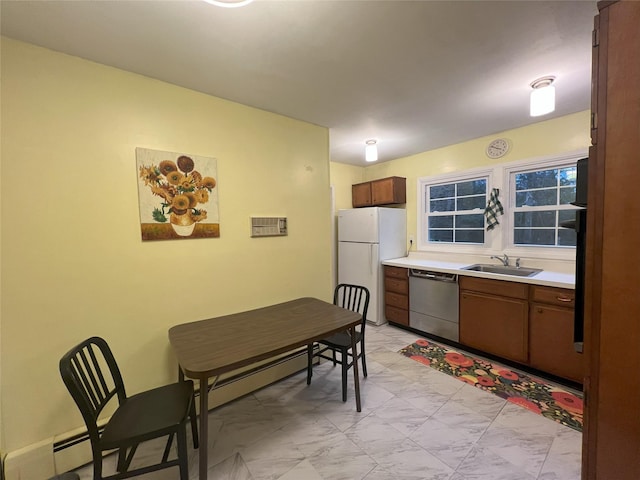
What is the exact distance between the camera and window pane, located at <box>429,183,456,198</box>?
360 cm

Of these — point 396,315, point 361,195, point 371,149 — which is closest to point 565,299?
point 396,315

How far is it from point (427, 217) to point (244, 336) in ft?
10.1

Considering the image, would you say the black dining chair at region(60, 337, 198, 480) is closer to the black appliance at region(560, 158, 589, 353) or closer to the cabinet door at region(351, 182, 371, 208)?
the black appliance at region(560, 158, 589, 353)

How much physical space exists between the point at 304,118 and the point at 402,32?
4.15ft

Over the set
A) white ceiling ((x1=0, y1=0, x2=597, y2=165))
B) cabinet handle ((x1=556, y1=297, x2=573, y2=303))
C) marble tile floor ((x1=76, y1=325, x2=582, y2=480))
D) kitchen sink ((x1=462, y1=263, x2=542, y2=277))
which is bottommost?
marble tile floor ((x1=76, y1=325, x2=582, y2=480))

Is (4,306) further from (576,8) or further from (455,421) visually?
(576,8)

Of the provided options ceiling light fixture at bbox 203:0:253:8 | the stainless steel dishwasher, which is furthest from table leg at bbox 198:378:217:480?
the stainless steel dishwasher

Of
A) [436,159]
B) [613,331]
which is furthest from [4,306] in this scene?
[436,159]

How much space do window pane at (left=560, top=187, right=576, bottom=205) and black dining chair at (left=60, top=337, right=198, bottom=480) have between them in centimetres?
366

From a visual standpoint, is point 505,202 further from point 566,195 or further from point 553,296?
point 553,296

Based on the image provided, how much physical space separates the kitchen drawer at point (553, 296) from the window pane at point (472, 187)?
1368mm

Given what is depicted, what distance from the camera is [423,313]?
326cm

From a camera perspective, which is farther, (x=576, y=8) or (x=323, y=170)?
(x=323, y=170)

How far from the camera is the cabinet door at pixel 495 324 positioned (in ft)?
8.17
